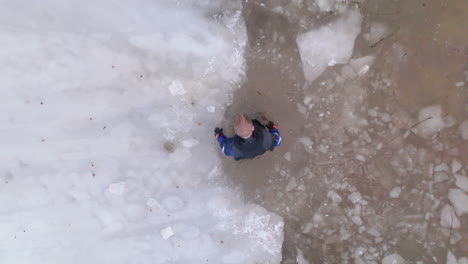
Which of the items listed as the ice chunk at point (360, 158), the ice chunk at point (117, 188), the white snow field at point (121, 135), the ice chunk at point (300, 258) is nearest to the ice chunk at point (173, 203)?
the white snow field at point (121, 135)

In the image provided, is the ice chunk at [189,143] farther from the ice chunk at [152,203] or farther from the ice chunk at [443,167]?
the ice chunk at [443,167]

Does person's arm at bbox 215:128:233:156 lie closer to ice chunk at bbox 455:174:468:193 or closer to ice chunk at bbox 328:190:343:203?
ice chunk at bbox 328:190:343:203

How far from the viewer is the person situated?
95.3 inches

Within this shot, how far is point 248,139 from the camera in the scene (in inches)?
98.9

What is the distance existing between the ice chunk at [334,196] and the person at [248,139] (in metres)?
0.76

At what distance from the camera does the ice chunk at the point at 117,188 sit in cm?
296

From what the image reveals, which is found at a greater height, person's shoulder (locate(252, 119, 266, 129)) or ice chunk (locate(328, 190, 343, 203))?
person's shoulder (locate(252, 119, 266, 129))

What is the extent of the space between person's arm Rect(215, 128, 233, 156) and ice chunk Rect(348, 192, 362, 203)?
1177 mm

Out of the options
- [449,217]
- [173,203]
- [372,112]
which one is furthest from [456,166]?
[173,203]

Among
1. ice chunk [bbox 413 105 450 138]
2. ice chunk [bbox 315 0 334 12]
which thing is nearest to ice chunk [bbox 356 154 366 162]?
ice chunk [bbox 413 105 450 138]

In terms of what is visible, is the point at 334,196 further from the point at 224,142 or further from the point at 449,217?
the point at 224,142

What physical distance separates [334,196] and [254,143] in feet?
3.28

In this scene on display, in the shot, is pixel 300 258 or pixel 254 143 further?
pixel 300 258

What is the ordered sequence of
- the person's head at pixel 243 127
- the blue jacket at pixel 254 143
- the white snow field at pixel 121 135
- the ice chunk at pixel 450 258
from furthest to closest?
the ice chunk at pixel 450 258
the white snow field at pixel 121 135
the blue jacket at pixel 254 143
the person's head at pixel 243 127
